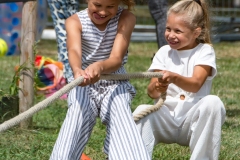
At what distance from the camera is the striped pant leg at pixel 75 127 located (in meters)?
2.70

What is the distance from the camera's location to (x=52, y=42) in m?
9.38

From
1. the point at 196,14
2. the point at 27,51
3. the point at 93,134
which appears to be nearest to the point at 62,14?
the point at 27,51

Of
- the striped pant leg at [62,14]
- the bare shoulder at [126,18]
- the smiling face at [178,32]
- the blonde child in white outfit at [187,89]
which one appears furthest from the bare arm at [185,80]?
the striped pant leg at [62,14]

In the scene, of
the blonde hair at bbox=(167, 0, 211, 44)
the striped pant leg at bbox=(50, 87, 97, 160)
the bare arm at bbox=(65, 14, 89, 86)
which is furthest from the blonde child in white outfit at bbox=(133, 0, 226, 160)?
the bare arm at bbox=(65, 14, 89, 86)

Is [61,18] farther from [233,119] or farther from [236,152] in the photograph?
[236,152]

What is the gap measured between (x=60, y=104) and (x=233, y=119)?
126cm

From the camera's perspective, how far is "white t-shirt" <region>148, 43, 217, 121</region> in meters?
3.01

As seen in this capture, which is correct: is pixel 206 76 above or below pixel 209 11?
below

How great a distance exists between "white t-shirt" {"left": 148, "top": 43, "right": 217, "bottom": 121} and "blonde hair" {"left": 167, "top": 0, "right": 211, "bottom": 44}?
5 centimetres

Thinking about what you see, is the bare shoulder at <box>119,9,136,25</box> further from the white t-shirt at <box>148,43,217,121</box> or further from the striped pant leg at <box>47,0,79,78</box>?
the striped pant leg at <box>47,0,79,78</box>

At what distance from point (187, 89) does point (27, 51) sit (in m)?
1.22

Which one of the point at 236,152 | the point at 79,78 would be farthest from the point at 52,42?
the point at 79,78

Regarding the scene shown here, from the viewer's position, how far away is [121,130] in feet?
9.14

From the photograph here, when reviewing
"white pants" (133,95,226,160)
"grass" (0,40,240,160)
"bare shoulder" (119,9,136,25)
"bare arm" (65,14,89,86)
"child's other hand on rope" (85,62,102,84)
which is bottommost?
"grass" (0,40,240,160)
